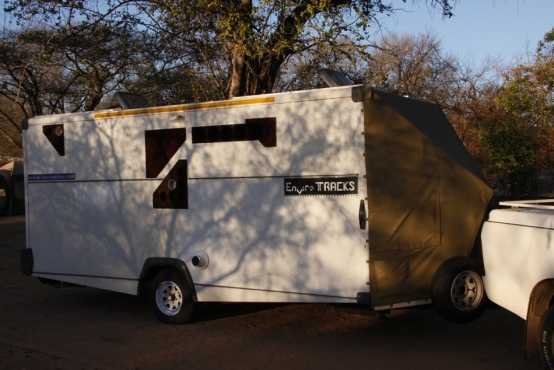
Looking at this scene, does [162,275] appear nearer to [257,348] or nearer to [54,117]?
[257,348]

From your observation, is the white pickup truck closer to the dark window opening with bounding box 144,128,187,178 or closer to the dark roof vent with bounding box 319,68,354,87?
the dark roof vent with bounding box 319,68,354,87

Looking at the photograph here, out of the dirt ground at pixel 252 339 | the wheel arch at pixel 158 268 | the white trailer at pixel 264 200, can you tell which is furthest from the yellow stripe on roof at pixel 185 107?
the dirt ground at pixel 252 339

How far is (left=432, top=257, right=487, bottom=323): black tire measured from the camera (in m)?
7.26

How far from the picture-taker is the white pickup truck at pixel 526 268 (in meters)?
5.82

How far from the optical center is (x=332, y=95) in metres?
7.23

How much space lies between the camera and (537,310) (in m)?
5.96

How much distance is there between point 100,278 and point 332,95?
162 inches

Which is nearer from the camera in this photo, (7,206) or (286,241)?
(286,241)

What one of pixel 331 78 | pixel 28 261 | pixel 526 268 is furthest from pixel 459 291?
pixel 28 261

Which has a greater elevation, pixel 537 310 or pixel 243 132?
pixel 243 132

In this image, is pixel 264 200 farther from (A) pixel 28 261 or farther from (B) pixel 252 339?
(A) pixel 28 261

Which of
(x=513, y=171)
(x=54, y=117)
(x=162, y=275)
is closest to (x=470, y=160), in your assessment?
(x=162, y=275)

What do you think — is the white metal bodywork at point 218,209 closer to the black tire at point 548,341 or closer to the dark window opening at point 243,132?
the dark window opening at point 243,132

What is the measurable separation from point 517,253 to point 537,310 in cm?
56
